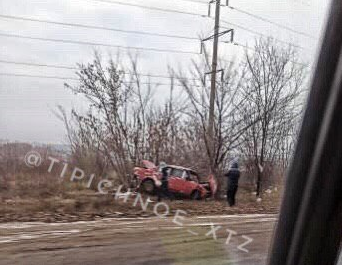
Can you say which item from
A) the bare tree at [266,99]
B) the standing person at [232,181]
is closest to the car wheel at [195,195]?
the standing person at [232,181]

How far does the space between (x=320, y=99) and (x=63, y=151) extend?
685 millimetres

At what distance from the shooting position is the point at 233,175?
5.50ft

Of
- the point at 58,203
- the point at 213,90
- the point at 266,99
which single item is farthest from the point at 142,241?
the point at 266,99

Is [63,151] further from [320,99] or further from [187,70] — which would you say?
[320,99]

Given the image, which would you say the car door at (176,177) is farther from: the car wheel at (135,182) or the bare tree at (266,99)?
the bare tree at (266,99)

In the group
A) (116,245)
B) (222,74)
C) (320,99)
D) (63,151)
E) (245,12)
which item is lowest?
(116,245)

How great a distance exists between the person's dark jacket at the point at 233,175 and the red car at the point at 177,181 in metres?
0.06

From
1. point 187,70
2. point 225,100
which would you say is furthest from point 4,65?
point 225,100

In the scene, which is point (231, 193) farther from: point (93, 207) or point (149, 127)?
point (93, 207)

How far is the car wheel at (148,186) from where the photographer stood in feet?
4.94

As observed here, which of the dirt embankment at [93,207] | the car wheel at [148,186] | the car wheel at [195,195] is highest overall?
the car wheel at [148,186]

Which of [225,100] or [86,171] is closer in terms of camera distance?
[86,171]

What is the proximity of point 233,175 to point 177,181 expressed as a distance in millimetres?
222

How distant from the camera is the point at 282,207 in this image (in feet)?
4.51
